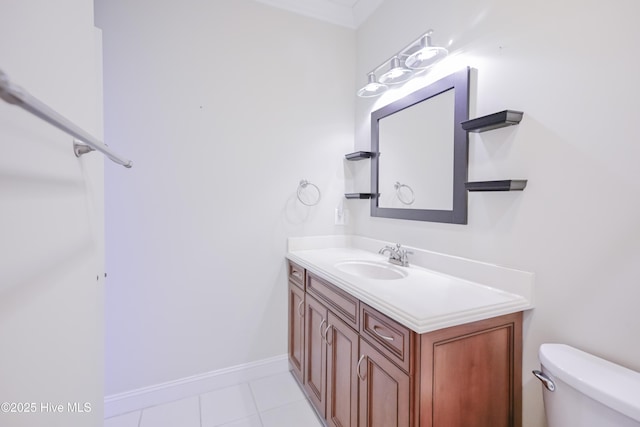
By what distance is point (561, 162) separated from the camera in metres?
1.04

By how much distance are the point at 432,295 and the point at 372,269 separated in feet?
2.04

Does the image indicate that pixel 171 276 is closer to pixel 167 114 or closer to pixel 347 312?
pixel 167 114

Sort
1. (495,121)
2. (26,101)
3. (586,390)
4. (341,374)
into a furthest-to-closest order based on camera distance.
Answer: (341,374), (495,121), (586,390), (26,101)

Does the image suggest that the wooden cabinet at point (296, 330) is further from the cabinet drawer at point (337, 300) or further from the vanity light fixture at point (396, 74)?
the vanity light fixture at point (396, 74)

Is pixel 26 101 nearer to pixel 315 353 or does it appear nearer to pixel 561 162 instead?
pixel 561 162

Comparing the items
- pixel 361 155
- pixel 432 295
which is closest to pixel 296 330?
pixel 432 295

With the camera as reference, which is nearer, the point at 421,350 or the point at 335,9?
the point at 421,350

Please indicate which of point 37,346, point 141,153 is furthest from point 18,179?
point 141,153

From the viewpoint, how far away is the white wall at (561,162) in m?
0.90

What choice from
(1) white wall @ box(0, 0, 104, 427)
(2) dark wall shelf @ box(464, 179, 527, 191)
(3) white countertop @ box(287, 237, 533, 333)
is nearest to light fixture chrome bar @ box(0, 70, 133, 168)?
(1) white wall @ box(0, 0, 104, 427)

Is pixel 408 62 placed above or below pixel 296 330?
above

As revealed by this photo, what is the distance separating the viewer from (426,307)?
103 cm

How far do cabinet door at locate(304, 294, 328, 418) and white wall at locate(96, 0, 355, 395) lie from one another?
0.39 m

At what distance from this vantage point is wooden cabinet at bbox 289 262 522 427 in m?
0.96
